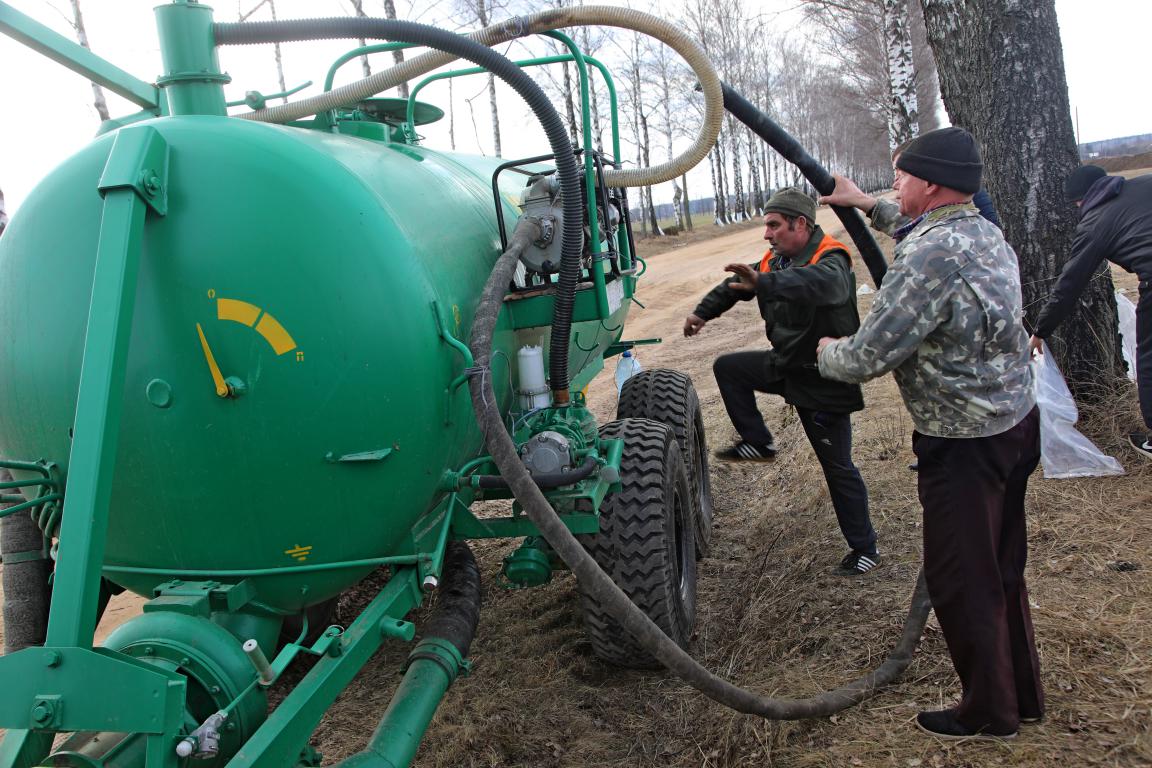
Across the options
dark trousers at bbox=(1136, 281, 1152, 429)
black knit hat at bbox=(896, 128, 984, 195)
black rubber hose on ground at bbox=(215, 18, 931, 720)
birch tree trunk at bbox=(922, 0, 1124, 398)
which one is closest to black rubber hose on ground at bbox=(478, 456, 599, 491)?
black rubber hose on ground at bbox=(215, 18, 931, 720)

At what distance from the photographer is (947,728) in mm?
2801

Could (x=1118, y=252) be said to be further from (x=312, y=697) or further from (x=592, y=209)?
(x=312, y=697)

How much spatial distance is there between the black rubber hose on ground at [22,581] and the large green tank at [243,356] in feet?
3.55

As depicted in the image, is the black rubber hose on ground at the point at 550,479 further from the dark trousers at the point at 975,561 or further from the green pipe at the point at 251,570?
the dark trousers at the point at 975,561

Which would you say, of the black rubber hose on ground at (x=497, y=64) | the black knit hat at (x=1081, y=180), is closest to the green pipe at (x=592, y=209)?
the black rubber hose on ground at (x=497, y=64)

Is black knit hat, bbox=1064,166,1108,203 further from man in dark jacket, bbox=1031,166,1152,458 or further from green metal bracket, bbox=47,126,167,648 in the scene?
green metal bracket, bbox=47,126,167,648

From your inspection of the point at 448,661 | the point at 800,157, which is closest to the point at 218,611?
the point at 448,661

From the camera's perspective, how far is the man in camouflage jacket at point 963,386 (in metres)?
2.64

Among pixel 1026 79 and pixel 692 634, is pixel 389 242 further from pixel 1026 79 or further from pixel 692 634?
pixel 1026 79

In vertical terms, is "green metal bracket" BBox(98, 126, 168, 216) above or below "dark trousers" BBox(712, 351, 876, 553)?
above

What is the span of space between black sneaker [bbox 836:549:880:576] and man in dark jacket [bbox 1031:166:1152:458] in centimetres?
163

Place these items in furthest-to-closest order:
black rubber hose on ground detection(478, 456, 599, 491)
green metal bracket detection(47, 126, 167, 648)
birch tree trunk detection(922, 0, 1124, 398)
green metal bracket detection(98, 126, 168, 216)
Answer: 1. birch tree trunk detection(922, 0, 1124, 398)
2. black rubber hose on ground detection(478, 456, 599, 491)
3. green metal bracket detection(98, 126, 168, 216)
4. green metal bracket detection(47, 126, 167, 648)

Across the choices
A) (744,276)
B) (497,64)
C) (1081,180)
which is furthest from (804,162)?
(1081,180)

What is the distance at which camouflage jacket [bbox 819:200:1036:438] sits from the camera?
2627mm
